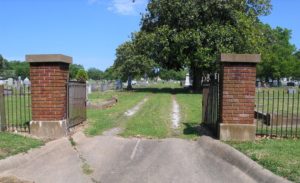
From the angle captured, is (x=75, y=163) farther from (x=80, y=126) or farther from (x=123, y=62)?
(x=123, y=62)

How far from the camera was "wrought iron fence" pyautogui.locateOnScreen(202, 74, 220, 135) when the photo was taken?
10.5 m

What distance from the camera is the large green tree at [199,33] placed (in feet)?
110

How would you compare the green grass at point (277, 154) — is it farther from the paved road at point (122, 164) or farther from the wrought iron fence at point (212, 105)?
the wrought iron fence at point (212, 105)

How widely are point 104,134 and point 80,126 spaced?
160cm

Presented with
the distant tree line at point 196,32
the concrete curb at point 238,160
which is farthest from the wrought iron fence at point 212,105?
the distant tree line at point 196,32

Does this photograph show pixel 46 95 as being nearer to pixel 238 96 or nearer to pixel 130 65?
pixel 238 96

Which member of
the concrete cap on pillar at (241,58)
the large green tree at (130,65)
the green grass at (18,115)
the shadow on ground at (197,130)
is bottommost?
the shadow on ground at (197,130)

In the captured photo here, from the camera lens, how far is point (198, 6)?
113 ft

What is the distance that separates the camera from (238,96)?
962 centimetres

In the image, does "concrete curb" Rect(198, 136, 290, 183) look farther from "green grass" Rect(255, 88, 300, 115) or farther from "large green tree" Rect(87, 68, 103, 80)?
"large green tree" Rect(87, 68, 103, 80)

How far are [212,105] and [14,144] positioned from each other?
5200 mm

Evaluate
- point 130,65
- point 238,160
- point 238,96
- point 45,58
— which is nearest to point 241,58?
point 238,96

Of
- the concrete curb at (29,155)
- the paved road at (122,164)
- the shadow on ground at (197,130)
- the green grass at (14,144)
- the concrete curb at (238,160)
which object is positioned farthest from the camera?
the shadow on ground at (197,130)

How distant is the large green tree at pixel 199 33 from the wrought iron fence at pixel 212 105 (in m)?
21.1
